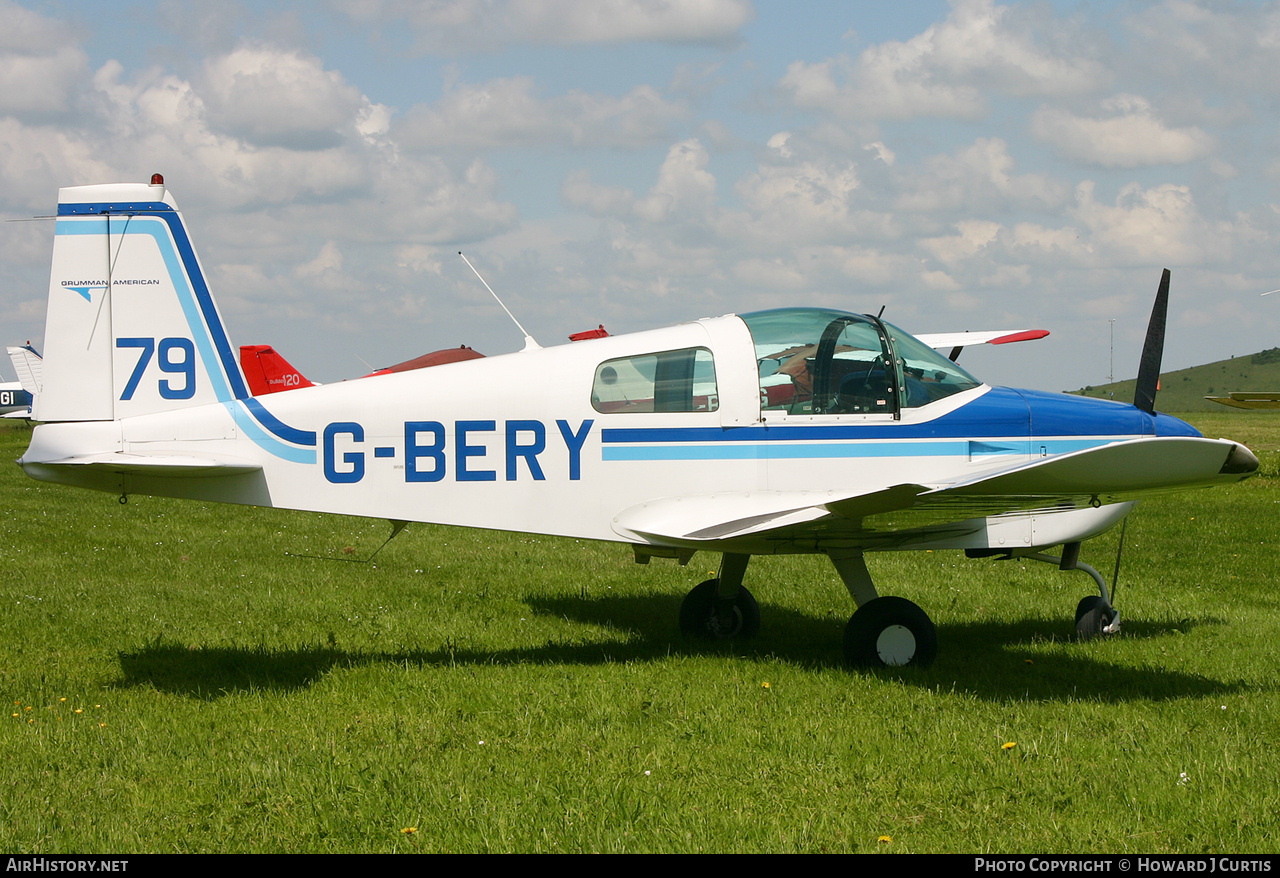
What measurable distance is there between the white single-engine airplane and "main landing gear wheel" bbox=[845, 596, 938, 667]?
1 cm

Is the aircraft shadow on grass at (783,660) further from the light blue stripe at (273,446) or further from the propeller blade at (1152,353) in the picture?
the propeller blade at (1152,353)


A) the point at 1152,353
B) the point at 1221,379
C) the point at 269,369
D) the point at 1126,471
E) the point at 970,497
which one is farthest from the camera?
the point at 1221,379

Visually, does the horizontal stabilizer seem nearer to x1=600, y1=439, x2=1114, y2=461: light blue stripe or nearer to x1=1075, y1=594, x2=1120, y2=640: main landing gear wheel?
x1=600, y1=439, x2=1114, y2=461: light blue stripe

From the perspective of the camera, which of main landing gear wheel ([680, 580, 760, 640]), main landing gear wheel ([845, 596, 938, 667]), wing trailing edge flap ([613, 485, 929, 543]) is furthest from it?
main landing gear wheel ([680, 580, 760, 640])

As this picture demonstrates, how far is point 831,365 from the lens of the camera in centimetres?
704

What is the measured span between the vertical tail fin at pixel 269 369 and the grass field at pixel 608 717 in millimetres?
11616

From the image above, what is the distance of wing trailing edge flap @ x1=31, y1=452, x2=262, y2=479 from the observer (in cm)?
625

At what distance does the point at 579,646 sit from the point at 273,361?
17.0m

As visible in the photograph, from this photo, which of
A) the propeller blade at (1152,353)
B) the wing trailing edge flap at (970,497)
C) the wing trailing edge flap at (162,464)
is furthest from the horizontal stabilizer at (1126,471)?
the wing trailing edge flap at (162,464)

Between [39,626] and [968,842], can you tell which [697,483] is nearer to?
[968,842]

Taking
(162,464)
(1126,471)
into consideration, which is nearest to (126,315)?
(162,464)

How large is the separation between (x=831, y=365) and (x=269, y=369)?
59.9 feet

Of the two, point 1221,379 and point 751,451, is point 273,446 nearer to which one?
point 751,451

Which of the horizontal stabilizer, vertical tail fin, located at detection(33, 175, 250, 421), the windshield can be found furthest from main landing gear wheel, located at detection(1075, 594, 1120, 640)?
vertical tail fin, located at detection(33, 175, 250, 421)
